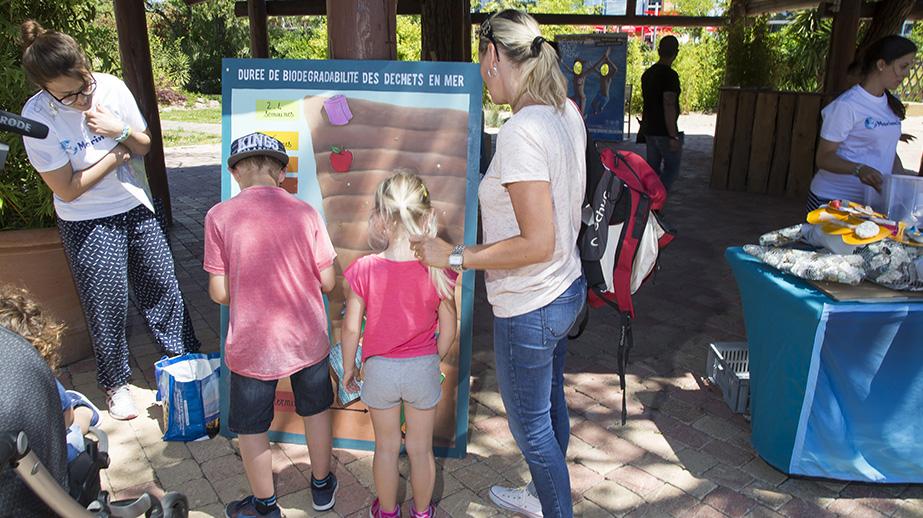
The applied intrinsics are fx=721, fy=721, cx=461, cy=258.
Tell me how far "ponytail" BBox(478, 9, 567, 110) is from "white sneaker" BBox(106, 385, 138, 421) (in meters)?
2.55

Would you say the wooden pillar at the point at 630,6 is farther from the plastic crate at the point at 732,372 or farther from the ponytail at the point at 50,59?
the ponytail at the point at 50,59

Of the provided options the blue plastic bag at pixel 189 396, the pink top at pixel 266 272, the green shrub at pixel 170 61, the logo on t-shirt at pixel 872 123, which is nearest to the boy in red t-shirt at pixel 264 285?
the pink top at pixel 266 272

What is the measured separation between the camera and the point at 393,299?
233 centimetres

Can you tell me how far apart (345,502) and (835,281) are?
6.76 ft

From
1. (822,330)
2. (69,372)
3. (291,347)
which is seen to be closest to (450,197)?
(291,347)

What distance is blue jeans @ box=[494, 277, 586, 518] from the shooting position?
7.06 ft

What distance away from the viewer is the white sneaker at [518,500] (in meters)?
2.73

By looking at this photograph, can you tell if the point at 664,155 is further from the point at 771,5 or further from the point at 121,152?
the point at 121,152

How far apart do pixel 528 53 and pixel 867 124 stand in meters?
2.35

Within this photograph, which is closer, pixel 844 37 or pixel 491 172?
pixel 491 172

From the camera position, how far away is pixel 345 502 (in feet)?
9.27

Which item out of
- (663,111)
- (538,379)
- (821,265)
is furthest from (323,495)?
(663,111)

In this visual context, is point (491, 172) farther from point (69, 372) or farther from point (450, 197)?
point (69, 372)

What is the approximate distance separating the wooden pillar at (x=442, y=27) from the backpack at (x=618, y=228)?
5375 millimetres
